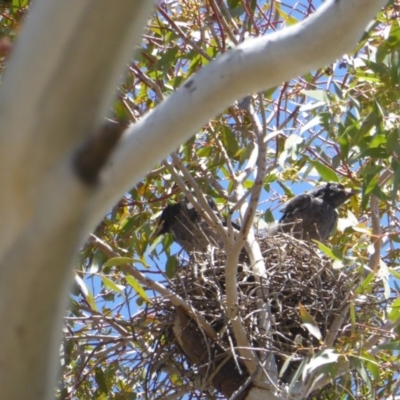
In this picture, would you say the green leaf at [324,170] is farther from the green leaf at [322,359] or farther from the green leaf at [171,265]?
the green leaf at [171,265]

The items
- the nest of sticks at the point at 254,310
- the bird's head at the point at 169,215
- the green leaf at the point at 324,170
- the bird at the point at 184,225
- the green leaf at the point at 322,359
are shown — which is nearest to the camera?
the green leaf at the point at 322,359

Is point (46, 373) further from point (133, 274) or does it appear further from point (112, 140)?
point (133, 274)

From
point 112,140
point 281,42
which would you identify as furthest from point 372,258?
point 112,140

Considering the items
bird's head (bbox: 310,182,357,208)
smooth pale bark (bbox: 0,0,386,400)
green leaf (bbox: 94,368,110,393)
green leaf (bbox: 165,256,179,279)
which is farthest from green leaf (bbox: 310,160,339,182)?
smooth pale bark (bbox: 0,0,386,400)

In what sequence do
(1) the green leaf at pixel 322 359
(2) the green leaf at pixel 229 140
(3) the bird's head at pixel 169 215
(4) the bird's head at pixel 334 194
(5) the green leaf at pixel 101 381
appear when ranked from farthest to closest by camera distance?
(4) the bird's head at pixel 334 194 → (3) the bird's head at pixel 169 215 → (5) the green leaf at pixel 101 381 → (2) the green leaf at pixel 229 140 → (1) the green leaf at pixel 322 359

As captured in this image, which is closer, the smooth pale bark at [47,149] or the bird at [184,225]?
the smooth pale bark at [47,149]

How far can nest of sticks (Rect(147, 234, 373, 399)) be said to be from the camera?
9.56 feet

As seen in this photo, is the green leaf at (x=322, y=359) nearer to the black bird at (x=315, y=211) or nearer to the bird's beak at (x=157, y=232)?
the black bird at (x=315, y=211)

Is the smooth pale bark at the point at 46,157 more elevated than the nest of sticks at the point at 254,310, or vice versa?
the nest of sticks at the point at 254,310

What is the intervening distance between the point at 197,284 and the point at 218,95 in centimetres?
204

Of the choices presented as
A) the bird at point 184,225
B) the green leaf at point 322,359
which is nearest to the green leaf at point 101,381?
the bird at point 184,225

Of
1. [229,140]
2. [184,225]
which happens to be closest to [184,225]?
[184,225]

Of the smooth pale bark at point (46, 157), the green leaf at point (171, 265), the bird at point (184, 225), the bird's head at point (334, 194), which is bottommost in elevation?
the smooth pale bark at point (46, 157)

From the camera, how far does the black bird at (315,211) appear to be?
4.07 m
